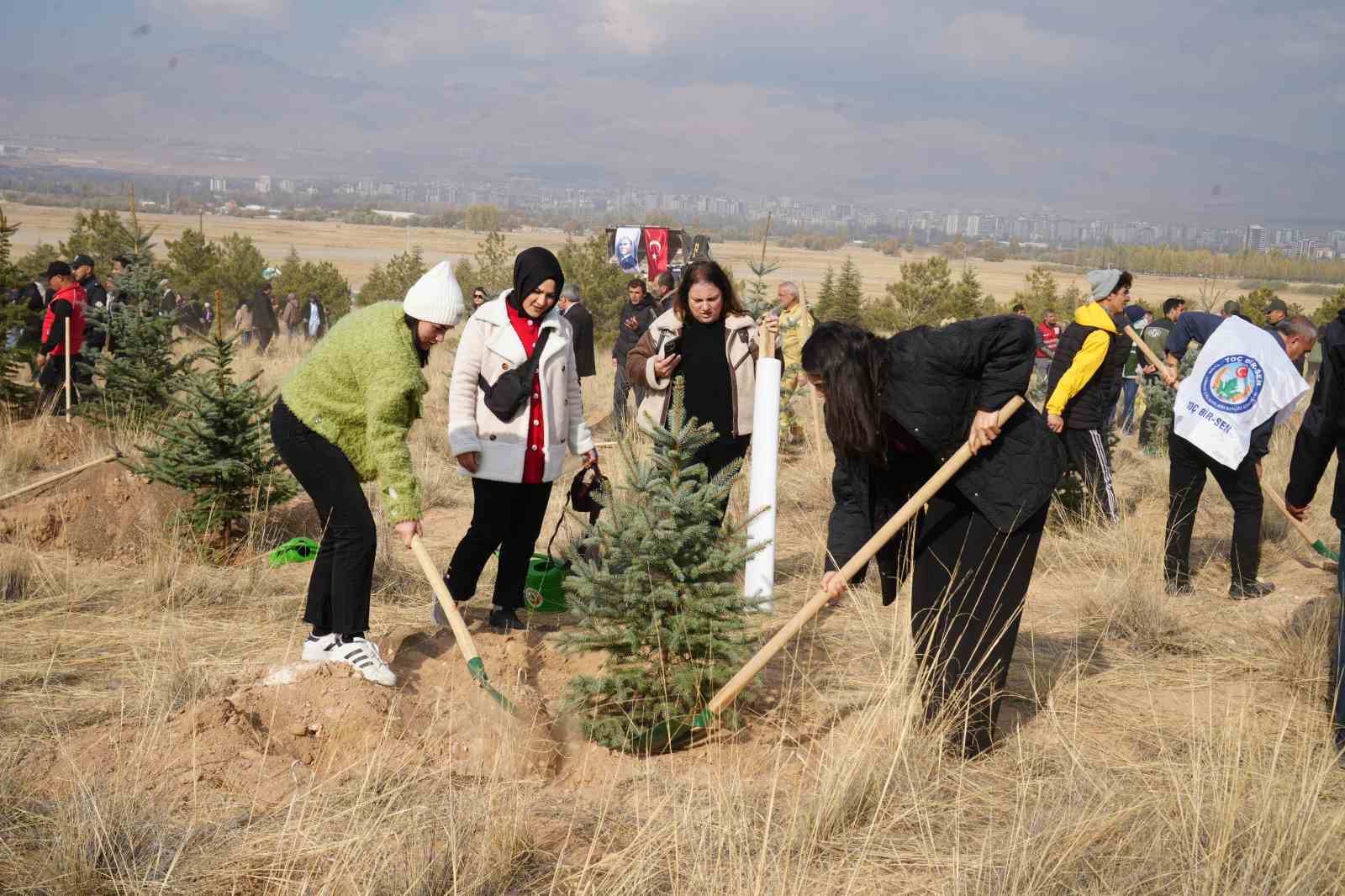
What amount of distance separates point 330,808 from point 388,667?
4.02 ft

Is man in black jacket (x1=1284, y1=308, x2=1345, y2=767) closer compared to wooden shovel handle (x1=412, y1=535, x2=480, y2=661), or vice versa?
wooden shovel handle (x1=412, y1=535, x2=480, y2=661)

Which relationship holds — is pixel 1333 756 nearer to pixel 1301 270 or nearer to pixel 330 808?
pixel 330 808

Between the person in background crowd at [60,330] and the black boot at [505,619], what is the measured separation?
21.9 feet

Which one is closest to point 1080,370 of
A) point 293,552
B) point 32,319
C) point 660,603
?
point 660,603

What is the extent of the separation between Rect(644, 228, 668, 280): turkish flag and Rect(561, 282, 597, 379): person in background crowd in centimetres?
915

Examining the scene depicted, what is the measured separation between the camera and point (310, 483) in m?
4.77

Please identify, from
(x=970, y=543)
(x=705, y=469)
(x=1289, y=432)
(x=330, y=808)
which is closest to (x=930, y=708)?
(x=970, y=543)

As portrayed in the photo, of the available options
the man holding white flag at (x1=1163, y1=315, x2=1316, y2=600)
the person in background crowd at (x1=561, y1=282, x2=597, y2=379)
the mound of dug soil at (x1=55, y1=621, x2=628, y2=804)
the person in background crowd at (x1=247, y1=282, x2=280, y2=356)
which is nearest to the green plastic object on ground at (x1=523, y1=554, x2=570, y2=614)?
the mound of dug soil at (x1=55, y1=621, x2=628, y2=804)

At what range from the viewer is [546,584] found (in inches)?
239

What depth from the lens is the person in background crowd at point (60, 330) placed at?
10562mm

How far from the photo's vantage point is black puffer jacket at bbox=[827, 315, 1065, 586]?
4078 millimetres

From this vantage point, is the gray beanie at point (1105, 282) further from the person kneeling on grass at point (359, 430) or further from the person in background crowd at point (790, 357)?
the person kneeling on grass at point (359, 430)

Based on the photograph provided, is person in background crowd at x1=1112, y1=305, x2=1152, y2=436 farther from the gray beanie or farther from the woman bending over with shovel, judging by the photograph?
the woman bending over with shovel

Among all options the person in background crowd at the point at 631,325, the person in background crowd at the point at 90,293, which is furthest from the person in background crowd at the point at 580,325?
the person in background crowd at the point at 90,293
